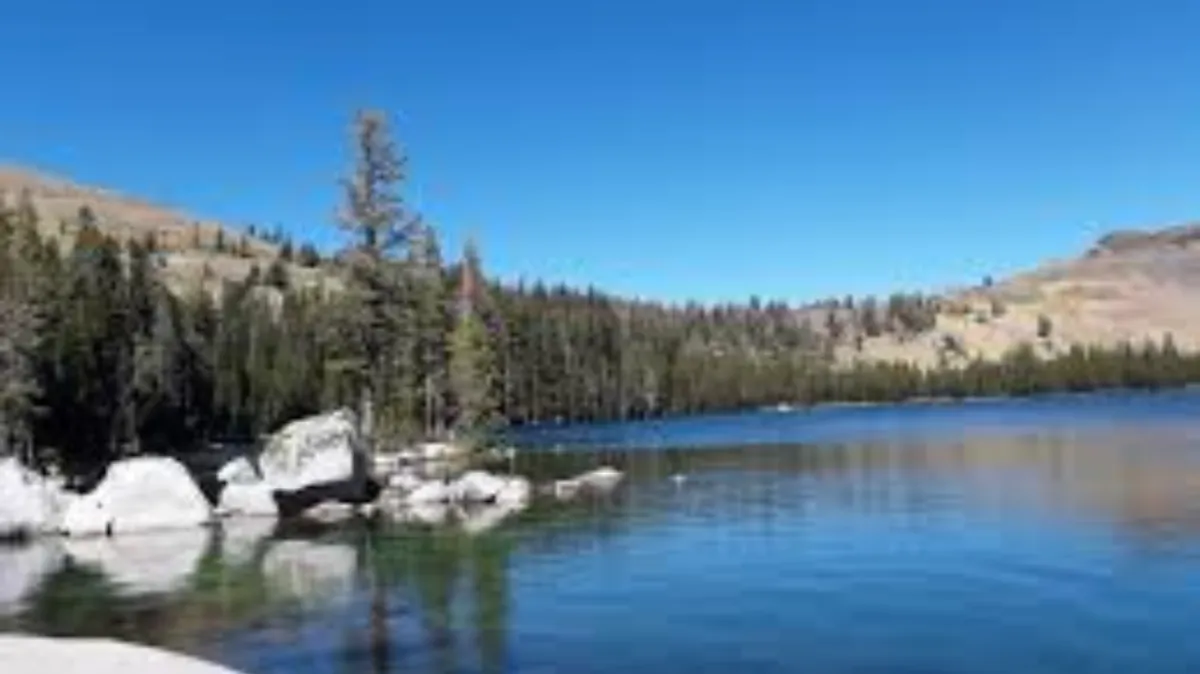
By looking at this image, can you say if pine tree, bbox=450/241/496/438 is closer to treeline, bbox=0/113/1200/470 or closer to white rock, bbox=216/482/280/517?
treeline, bbox=0/113/1200/470

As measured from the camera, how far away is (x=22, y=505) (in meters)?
77.6

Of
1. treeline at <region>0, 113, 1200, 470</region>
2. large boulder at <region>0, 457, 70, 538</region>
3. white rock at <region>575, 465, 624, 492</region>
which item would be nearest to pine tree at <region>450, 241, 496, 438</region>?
treeline at <region>0, 113, 1200, 470</region>

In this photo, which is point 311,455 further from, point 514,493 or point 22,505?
point 22,505

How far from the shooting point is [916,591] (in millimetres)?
47312

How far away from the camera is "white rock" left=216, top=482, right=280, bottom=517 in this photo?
8381 centimetres

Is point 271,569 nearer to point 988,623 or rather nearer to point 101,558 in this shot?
point 101,558

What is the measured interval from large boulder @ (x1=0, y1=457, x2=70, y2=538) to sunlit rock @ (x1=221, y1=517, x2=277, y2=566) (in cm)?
827

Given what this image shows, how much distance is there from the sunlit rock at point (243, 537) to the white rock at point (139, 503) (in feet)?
6.92

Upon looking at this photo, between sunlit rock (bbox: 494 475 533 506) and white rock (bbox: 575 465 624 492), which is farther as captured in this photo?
white rock (bbox: 575 465 624 492)

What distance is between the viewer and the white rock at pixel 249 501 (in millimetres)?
83812

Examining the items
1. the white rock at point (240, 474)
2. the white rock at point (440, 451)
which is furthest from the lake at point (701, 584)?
the white rock at point (440, 451)

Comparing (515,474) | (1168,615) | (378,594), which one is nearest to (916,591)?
(1168,615)

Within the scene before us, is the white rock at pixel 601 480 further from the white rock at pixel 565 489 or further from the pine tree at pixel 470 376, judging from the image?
the pine tree at pixel 470 376

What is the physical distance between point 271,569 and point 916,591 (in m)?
24.1
